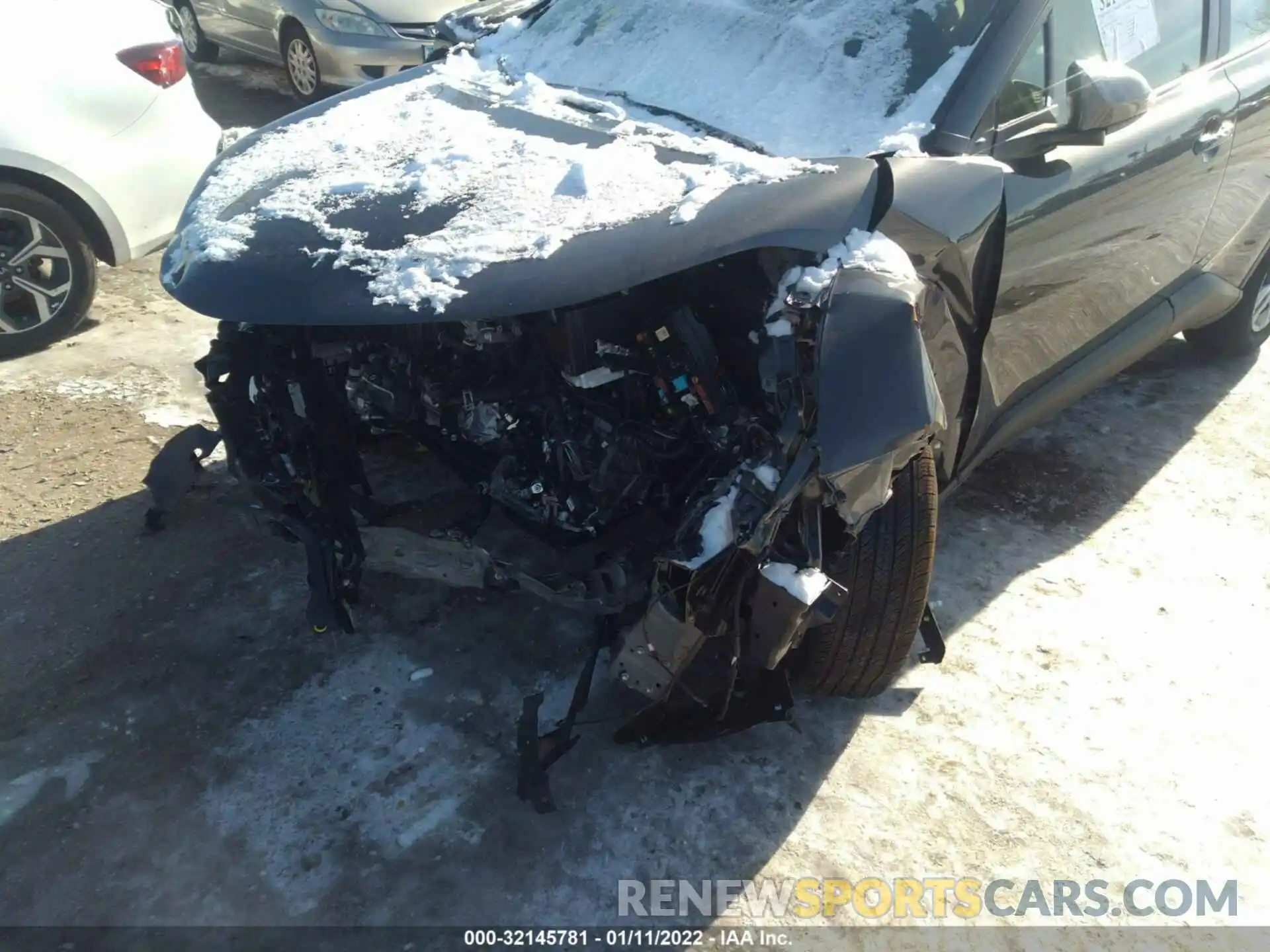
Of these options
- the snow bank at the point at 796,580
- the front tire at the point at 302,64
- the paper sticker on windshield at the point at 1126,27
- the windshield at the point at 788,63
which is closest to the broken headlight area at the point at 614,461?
the snow bank at the point at 796,580

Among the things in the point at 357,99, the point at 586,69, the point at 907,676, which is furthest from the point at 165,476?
the point at 907,676

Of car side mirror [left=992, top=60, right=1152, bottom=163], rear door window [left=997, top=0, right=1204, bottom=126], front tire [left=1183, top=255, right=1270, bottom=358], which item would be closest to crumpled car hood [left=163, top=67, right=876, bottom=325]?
car side mirror [left=992, top=60, right=1152, bottom=163]

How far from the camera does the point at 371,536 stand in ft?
8.32

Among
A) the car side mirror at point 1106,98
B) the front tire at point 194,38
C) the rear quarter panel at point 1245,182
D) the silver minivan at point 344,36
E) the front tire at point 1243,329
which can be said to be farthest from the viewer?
the front tire at point 194,38

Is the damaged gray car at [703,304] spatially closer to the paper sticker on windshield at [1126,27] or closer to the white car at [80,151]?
the paper sticker on windshield at [1126,27]

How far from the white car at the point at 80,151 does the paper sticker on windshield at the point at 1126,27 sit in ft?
12.3

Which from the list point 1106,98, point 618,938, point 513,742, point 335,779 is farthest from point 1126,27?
point 335,779

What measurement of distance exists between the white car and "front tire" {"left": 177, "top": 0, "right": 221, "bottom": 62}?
4.64 m

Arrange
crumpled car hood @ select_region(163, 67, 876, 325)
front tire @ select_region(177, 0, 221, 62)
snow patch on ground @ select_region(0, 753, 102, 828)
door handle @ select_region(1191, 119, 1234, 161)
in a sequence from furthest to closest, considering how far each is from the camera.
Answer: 1. front tire @ select_region(177, 0, 221, 62)
2. door handle @ select_region(1191, 119, 1234, 161)
3. snow patch on ground @ select_region(0, 753, 102, 828)
4. crumpled car hood @ select_region(163, 67, 876, 325)

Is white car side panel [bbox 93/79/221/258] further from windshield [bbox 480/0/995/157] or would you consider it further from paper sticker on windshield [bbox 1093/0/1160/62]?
paper sticker on windshield [bbox 1093/0/1160/62]

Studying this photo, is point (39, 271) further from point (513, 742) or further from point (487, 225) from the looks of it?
point (513, 742)

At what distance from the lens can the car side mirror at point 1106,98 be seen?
7.92 feet

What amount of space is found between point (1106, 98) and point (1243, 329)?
7.94ft

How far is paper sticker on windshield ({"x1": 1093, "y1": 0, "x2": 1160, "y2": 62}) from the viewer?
280 centimetres
